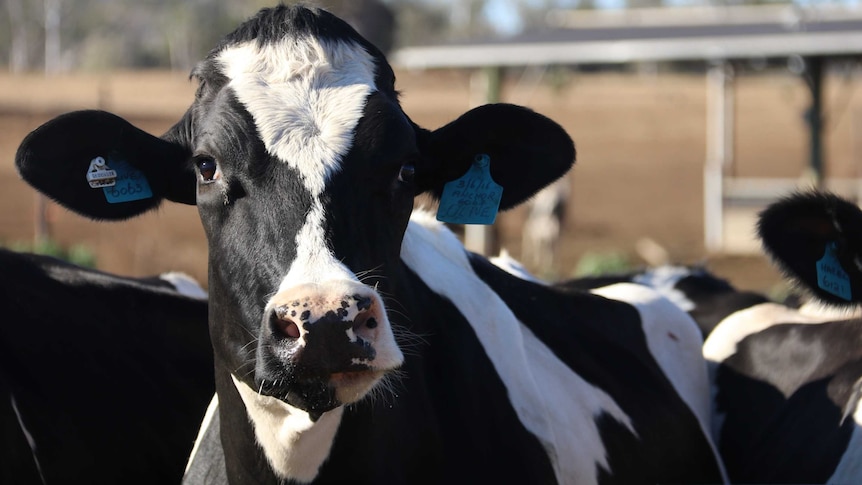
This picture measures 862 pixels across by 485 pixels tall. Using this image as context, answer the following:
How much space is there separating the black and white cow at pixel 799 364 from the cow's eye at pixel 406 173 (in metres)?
1.67

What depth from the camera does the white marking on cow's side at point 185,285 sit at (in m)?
5.43

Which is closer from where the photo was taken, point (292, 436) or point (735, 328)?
point (292, 436)

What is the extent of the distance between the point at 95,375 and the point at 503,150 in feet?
5.78

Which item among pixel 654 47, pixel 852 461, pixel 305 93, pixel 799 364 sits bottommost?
pixel 852 461

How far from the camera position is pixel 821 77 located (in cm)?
1738

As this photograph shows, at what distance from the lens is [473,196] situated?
3988mm

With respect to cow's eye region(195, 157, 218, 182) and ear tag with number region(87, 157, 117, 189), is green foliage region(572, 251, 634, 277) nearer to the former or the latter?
ear tag with number region(87, 157, 117, 189)

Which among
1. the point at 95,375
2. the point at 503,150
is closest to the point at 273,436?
the point at 503,150

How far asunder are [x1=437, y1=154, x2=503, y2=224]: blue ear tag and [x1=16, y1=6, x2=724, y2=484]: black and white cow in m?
0.01

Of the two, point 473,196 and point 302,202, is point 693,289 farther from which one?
point 302,202

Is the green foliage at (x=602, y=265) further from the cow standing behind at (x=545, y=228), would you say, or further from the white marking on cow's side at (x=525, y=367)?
the white marking on cow's side at (x=525, y=367)

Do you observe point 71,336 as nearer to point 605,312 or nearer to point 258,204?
point 258,204

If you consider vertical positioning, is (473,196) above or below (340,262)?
above

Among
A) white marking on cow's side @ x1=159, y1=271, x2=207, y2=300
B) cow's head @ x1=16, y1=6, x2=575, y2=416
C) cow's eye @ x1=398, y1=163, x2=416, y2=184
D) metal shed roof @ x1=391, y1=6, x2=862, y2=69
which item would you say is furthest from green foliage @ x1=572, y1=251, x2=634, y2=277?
cow's eye @ x1=398, y1=163, x2=416, y2=184
